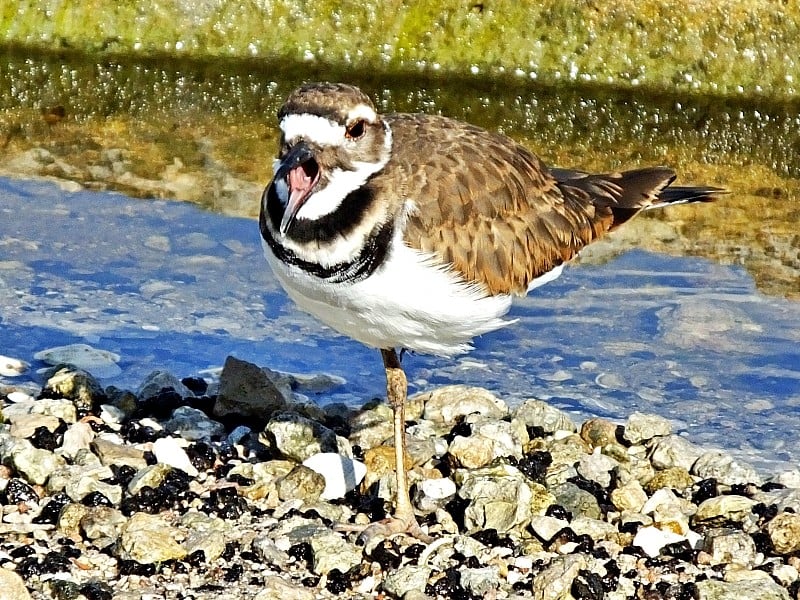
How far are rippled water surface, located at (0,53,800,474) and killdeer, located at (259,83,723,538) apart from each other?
955mm

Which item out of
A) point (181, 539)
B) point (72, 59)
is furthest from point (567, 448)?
point (72, 59)

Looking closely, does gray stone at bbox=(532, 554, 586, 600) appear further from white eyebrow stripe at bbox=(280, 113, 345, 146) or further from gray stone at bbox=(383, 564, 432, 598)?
white eyebrow stripe at bbox=(280, 113, 345, 146)

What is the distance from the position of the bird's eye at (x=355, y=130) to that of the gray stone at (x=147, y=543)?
142cm

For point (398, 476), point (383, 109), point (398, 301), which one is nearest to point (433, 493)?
point (398, 476)

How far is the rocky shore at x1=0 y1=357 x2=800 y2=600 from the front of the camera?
159 inches

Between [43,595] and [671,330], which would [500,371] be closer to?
[671,330]

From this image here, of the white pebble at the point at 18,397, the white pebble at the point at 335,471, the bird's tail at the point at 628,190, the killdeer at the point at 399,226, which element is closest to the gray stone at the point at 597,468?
the killdeer at the point at 399,226

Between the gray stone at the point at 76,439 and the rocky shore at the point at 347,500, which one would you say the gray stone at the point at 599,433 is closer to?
the rocky shore at the point at 347,500

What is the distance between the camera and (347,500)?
472 centimetres

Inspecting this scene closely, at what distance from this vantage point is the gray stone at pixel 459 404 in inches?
208

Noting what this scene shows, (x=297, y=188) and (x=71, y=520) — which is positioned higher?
(x=297, y=188)

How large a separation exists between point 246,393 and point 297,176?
1.34 m

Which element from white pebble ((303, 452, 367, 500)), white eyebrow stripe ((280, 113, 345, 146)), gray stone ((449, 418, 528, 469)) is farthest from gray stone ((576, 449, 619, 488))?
white eyebrow stripe ((280, 113, 345, 146))

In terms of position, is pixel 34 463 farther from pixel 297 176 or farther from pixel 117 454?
pixel 297 176
